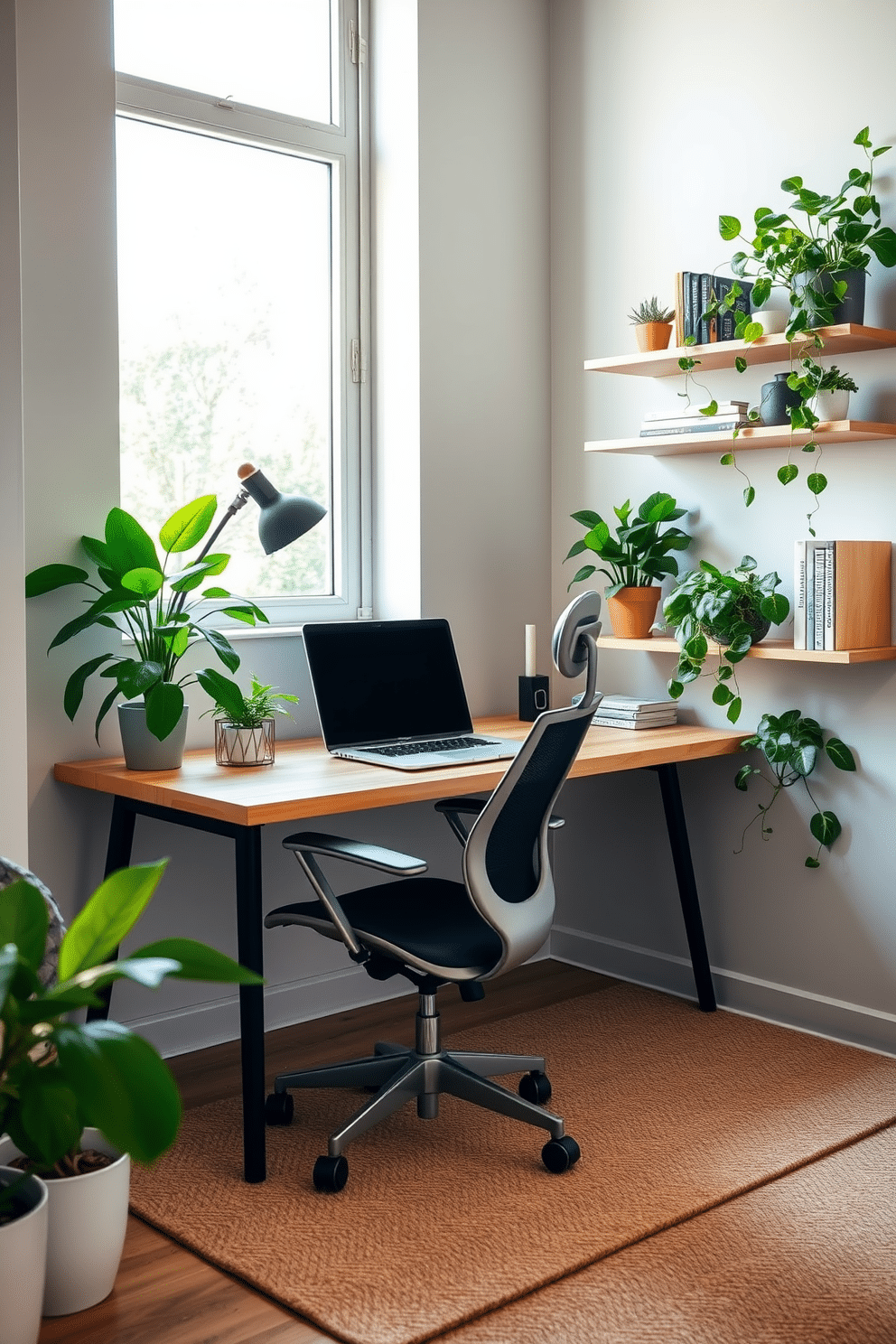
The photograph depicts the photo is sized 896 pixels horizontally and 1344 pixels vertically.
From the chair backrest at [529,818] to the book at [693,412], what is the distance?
884 mm

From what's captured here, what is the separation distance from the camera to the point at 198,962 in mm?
1641

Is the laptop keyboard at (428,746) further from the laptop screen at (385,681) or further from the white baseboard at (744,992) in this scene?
the white baseboard at (744,992)

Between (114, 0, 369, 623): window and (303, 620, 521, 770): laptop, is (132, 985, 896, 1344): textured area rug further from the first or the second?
(114, 0, 369, 623): window

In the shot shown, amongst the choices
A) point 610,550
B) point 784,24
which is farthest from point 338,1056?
point 784,24

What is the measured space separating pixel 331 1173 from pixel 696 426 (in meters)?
1.93

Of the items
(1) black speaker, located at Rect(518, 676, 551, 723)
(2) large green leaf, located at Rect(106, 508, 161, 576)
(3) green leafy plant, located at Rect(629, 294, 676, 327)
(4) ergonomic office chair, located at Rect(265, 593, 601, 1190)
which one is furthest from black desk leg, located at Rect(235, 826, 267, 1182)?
(3) green leafy plant, located at Rect(629, 294, 676, 327)

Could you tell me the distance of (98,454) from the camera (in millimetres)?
3023

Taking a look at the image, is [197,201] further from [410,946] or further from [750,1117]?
[750,1117]

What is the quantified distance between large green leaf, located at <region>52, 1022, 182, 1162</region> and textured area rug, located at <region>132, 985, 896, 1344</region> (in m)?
0.75

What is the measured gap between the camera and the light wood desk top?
2.55 m

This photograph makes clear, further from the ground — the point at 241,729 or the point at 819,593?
the point at 819,593

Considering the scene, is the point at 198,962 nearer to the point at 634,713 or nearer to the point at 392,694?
the point at 392,694

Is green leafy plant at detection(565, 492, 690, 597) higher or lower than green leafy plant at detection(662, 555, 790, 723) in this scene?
higher

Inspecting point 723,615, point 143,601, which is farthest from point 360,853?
point 723,615
